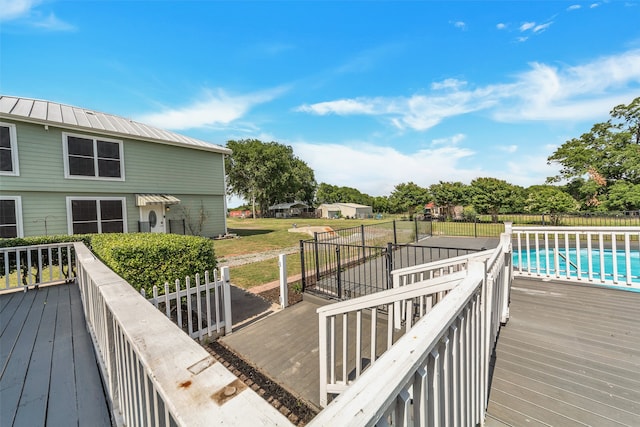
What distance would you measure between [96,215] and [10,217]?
2.27 meters

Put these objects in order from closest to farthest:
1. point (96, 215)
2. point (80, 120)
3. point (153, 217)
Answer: point (96, 215)
point (80, 120)
point (153, 217)

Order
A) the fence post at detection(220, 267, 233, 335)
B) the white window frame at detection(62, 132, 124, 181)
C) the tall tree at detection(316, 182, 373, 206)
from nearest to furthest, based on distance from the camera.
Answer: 1. the fence post at detection(220, 267, 233, 335)
2. the white window frame at detection(62, 132, 124, 181)
3. the tall tree at detection(316, 182, 373, 206)

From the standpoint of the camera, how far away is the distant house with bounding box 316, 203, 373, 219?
4400 centimetres


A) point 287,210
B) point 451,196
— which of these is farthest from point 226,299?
point 287,210

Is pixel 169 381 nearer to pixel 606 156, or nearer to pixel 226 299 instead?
pixel 226 299

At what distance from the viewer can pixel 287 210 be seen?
47656 millimetres

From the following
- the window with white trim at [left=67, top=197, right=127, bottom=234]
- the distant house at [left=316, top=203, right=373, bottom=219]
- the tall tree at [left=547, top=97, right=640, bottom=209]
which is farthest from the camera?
the distant house at [left=316, top=203, right=373, bottom=219]

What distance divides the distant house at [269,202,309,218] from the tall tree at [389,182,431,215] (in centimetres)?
1864

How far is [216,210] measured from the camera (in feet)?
47.3

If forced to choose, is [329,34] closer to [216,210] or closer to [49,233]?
[216,210]

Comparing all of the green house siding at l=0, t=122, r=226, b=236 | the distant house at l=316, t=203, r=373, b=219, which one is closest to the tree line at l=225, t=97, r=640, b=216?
the distant house at l=316, t=203, r=373, b=219

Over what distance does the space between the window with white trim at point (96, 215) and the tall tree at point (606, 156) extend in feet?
101

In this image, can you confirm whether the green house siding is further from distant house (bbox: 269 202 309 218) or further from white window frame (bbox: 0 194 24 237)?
distant house (bbox: 269 202 309 218)

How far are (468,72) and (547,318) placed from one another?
1028 cm
